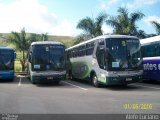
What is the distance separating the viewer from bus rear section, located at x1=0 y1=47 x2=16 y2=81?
87.8ft

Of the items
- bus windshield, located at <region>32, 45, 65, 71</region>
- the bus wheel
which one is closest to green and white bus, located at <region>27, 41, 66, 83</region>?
bus windshield, located at <region>32, 45, 65, 71</region>

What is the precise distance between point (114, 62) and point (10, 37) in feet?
89.3

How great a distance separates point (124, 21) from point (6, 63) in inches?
694

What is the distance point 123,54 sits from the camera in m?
19.4

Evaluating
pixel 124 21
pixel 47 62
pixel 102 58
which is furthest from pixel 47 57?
pixel 124 21

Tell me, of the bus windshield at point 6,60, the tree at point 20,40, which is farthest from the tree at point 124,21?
the bus windshield at point 6,60

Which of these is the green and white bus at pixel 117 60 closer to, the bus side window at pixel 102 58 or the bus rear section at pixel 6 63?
the bus side window at pixel 102 58

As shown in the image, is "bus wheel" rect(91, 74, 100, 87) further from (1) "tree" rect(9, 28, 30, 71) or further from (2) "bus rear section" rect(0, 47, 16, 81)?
(1) "tree" rect(9, 28, 30, 71)

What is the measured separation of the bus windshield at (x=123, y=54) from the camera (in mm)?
19203

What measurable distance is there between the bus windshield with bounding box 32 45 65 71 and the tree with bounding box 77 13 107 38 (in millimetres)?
19517

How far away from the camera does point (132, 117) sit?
10234mm

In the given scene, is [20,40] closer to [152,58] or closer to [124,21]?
[124,21]

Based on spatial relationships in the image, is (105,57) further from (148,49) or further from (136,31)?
(136,31)

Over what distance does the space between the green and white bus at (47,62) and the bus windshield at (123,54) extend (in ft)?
15.2
